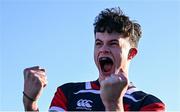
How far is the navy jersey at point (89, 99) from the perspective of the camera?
17.5 feet

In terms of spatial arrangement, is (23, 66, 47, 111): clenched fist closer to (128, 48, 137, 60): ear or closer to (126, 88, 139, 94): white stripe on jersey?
(126, 88, 139, 94): white stripe on jersey

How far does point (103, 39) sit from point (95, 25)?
1.88 ft

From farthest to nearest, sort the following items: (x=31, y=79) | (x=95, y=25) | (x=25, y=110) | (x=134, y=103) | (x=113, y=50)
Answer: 1. (x=95, y=25)
2. (x=113, y=50)
3. (x=134, y=103)
4. (x=25, y=110)
5. (x=31, y=79)

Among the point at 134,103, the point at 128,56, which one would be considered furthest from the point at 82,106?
the point at 128,56

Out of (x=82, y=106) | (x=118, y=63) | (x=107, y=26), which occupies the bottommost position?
A: (x=82, y=106)

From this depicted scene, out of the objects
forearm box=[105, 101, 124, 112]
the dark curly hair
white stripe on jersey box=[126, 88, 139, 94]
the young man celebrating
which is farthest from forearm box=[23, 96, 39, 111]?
the dark curly hair

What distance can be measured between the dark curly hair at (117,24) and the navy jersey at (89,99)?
76 centimetres

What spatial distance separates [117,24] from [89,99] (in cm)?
115

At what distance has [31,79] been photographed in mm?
3840

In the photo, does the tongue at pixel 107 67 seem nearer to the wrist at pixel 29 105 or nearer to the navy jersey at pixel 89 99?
the navy jersey at pixel 89 99

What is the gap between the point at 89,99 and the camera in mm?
5578

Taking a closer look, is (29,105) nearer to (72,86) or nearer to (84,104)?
(84,104)

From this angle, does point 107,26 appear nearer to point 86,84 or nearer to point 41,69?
point 86,84

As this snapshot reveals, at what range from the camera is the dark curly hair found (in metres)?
5.92
